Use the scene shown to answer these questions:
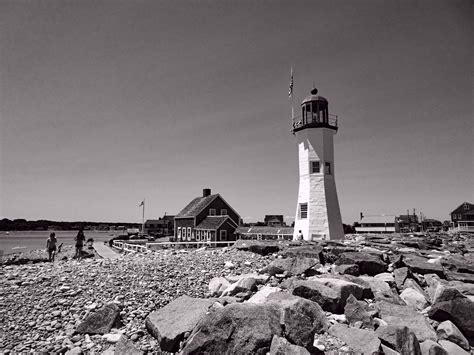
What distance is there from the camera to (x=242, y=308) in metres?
5.39

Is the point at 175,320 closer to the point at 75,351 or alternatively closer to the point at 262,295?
the point at 75,351

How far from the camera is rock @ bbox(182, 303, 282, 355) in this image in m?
4.94

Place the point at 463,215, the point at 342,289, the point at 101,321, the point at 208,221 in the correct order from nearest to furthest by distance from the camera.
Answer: the point at 101,321 → the point at 342,289 → the point at 208,221 → the point at 463,215

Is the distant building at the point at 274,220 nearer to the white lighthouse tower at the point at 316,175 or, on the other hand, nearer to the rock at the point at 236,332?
the white lighthouse tower at the point at 316,175

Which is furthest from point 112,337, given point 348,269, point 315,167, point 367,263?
point 315,167

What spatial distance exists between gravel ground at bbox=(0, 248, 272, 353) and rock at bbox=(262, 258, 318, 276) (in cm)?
103

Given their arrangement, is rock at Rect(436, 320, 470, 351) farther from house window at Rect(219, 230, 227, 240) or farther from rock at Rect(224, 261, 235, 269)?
house window at Rect(219, 230, 227, 240)

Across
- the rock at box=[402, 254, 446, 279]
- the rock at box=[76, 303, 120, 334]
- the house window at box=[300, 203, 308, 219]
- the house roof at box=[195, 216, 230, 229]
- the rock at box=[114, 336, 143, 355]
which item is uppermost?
the house window at box=[300, 203, 308, 219]

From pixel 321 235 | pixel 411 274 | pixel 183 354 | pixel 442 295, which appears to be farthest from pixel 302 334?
pixel 321 235

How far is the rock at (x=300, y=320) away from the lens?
5227 mm

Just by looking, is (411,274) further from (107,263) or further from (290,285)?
(107,263)

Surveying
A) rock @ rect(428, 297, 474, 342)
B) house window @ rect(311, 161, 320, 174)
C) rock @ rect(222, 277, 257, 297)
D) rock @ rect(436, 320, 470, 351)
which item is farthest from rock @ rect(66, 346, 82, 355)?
house window @ rect(311, 161, 320, 174)

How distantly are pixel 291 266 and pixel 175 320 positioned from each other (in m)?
4.35

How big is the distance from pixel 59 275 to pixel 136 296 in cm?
358
